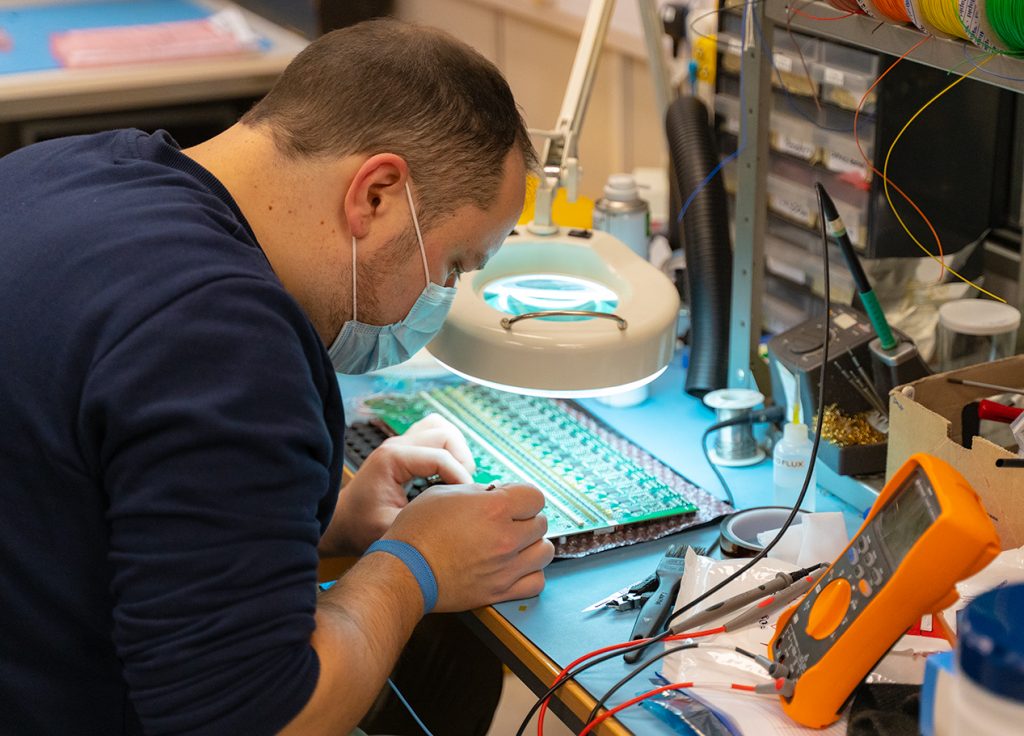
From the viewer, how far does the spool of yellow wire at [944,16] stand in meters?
1.07

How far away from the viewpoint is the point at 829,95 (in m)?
1.79

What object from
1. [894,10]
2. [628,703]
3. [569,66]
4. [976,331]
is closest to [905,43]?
[894,10]

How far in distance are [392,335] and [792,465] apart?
508mm

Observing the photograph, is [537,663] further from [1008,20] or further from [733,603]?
[1008,20]

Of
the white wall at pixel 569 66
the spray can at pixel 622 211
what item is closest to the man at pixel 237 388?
the spray can at pixel 622 211

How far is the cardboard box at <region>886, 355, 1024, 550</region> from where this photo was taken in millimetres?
1130

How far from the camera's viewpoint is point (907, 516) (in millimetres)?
911

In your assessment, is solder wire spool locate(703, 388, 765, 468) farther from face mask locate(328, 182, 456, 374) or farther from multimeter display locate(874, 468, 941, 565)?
multimeter display locate(874, 468, 941, 565)

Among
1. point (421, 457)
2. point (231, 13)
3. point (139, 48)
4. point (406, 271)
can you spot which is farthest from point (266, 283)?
point (231, 13)

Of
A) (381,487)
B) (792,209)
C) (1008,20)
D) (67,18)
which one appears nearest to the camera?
(1008,20)

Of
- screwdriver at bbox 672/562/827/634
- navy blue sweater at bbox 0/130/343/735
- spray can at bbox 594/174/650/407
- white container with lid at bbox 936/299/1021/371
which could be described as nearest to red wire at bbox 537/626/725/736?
screwdriver at bbox 672/562/827/634

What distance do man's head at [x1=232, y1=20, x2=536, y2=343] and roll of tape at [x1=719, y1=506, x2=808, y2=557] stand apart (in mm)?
427

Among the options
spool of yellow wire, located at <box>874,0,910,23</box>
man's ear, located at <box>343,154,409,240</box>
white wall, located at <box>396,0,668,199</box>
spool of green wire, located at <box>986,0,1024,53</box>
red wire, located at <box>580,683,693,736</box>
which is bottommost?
red wire, located at <box>580,683,693,736</box>

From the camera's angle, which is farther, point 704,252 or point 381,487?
point 704,252
